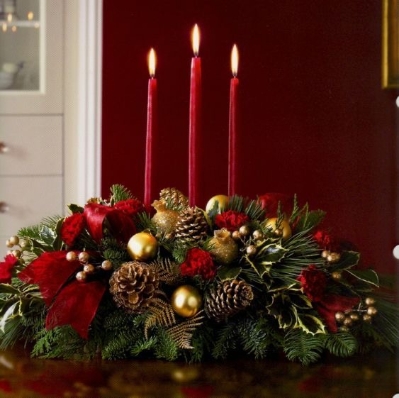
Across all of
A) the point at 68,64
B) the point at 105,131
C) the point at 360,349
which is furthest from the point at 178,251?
the point at 68,64

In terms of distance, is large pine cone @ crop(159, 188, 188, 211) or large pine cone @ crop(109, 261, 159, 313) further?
large pine cone @ crop(159, 188, 188, 211)

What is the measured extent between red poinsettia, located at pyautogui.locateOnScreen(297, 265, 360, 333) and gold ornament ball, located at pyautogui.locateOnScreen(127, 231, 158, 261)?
0.40ft

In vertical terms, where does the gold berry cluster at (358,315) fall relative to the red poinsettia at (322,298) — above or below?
below

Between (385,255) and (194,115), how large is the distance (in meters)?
1.61

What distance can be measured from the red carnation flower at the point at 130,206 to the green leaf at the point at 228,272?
0.33 ft

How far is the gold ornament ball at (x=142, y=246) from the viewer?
0.63m

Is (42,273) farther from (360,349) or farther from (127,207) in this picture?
(360,349)

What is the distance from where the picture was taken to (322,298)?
634mm

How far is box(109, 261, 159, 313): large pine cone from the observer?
603mm

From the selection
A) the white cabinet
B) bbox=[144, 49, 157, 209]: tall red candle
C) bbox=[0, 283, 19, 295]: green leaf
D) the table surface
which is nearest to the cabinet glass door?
the white cabinet

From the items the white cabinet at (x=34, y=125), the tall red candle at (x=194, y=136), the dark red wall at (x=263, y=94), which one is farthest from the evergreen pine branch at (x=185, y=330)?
the white cabinet at (x=34, y=125)

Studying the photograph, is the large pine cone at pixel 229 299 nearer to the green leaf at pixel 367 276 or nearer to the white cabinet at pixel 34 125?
the green leaf at pixel 367 276

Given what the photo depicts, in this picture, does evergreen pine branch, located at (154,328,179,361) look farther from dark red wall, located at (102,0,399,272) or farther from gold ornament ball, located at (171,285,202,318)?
dark red wall, located at (102,0,399,272)

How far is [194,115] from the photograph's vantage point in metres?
0.73
